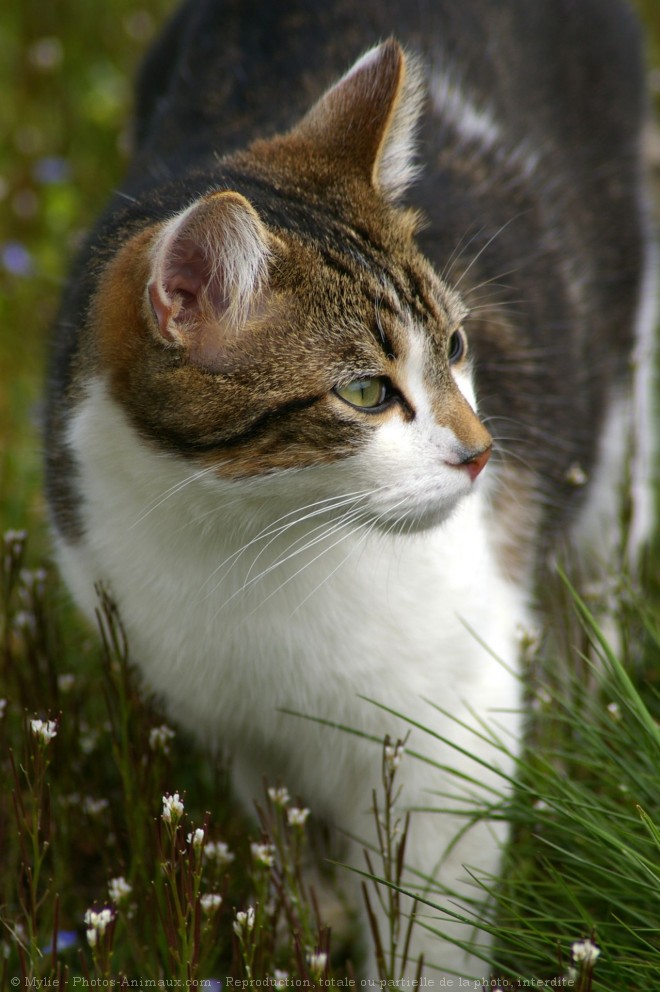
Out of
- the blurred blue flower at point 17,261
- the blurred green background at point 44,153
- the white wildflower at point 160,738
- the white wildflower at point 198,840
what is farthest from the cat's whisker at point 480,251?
the blurred blue flower at point 17,261

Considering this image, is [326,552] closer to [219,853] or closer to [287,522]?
[287,522]

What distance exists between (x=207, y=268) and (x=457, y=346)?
1.90 ft

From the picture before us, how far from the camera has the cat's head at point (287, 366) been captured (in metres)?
1.92

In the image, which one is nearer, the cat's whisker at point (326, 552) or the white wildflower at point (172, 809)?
the white wildflower at point (172, 809)

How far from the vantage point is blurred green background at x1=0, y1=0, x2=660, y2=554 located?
4113 mm

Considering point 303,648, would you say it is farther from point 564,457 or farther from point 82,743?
point 564,457

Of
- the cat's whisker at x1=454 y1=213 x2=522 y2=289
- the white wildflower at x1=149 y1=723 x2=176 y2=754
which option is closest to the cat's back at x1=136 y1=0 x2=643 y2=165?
the cat's whisker at x1=454 y1=213 x2=522 y2=289

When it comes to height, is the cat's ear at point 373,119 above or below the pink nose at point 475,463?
above

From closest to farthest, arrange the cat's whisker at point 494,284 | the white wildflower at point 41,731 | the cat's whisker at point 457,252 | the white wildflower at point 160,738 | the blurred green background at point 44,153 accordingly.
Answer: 1. the white wildflower at point 41,731
2. the white wildflower at point 160,738
3. the cat's whisker at point 457,252
4. the cat's whisker at point 494,284
5. the blurred green background at point 44,153

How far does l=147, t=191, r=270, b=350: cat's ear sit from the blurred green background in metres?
1.76

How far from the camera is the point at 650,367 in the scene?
420 centimetres

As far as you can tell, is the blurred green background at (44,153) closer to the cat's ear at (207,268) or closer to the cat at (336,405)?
the cat at (336,405)

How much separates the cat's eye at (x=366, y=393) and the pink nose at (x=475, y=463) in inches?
6.7

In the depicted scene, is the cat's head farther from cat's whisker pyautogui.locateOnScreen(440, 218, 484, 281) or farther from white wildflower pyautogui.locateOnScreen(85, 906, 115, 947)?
white wildflower pyautogui.locateOnScreen(85, 906, 115, 947)
